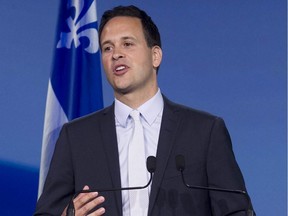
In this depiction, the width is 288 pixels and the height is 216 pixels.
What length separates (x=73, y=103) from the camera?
3088 millimetres

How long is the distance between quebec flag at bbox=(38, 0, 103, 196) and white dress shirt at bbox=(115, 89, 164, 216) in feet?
3.36

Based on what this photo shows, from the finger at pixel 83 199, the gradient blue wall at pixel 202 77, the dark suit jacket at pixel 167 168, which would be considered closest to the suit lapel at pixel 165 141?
the dark suit jacket at pixel 167 168

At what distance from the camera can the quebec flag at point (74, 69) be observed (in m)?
3.07

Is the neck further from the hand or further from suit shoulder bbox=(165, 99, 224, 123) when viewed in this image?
the hand

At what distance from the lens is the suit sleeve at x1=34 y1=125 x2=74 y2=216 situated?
1934mm

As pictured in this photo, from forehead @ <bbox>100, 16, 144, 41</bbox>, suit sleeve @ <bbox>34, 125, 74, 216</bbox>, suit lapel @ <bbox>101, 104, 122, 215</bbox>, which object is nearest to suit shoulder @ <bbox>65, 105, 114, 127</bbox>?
suit lapel @ <bbox>101, 104, 122, 215</bbox>

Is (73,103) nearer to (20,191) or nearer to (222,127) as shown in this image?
(20,191)

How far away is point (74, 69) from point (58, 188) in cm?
125

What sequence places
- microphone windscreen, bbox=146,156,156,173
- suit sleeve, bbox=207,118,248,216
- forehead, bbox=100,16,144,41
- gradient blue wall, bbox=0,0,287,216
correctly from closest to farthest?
microphone windscreen, bbox=146,156,156,173 < suit sleeve, bbox=207,118,248,216 < forehead, bbox=100,16,144,41 < gradient blue wall, bbox=0,0,287,216

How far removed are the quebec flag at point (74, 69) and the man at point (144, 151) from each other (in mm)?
968

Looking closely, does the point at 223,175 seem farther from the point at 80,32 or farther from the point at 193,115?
the point at 80,32

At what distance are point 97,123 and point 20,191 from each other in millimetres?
1253

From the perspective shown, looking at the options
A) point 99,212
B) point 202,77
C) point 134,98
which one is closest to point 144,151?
point 134,98

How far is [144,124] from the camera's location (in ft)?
6.70
